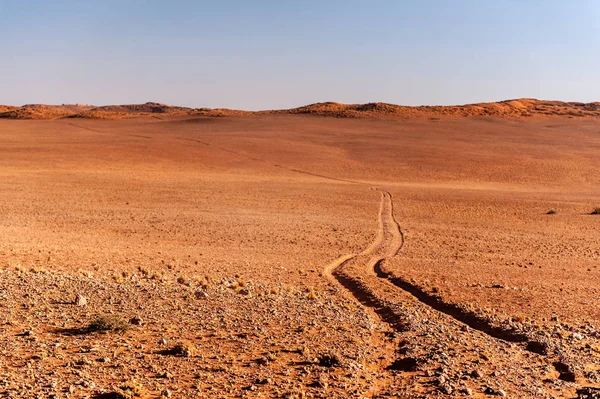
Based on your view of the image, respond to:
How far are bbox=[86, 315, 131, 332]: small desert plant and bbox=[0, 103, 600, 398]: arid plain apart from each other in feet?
0.11

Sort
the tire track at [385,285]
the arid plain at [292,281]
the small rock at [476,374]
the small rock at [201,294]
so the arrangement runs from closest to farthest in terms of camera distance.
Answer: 1. the arid plain at [292,281]
2. the small rock at [476,374]
3. the tire track at [385,285]
4. the small rock at [201,294]

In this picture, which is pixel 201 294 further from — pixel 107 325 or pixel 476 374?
pixel 476 374

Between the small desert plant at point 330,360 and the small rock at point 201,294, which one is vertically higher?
the small desert plant at point 330,360

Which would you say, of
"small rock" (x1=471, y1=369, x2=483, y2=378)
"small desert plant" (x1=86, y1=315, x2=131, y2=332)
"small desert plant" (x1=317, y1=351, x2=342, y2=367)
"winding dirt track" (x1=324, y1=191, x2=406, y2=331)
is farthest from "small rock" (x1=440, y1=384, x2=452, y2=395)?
"small desert plant" (x1=86, y1=315, x2=131, y2=332)

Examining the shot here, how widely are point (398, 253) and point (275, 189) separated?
677 inches

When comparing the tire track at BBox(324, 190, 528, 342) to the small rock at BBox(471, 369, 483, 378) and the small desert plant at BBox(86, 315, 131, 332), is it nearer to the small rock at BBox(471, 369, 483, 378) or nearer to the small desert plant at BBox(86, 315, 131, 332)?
the small rock at BBox(471, 369, 483, 378)

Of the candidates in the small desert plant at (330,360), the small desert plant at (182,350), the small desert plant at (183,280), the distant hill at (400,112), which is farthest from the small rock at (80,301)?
the distant hill at (400,112)

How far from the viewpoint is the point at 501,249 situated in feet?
69.6

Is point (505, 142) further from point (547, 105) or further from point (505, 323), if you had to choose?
point (505, 323)

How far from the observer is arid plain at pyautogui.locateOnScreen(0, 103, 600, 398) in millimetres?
7547

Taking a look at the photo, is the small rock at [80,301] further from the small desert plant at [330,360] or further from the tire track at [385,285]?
the tire track at [385,285]

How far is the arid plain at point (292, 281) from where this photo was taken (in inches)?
297

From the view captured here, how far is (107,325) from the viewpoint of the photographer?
855 centimetres

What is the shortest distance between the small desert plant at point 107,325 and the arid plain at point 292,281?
0.03m
